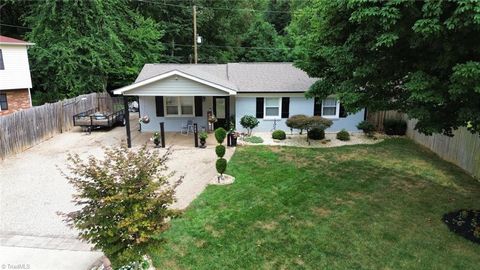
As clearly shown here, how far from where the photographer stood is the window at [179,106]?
18997mm

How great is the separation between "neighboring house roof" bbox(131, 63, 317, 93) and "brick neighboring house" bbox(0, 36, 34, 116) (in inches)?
342

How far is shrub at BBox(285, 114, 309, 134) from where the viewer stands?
665 inches

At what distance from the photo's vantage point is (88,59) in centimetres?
2358

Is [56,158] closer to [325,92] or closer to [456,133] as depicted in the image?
[325,92]

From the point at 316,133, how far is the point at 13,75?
19222mm

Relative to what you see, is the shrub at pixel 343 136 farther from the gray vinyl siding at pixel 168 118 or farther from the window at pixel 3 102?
the window at pixel 3 102

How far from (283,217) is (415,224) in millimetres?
3298

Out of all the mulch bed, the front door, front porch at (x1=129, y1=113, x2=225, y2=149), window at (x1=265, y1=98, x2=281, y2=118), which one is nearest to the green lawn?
the mulch bed

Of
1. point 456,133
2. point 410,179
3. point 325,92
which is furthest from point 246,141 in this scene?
point 456,133

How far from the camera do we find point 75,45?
23078mm

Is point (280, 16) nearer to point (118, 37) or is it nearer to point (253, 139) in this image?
point (118, 37)

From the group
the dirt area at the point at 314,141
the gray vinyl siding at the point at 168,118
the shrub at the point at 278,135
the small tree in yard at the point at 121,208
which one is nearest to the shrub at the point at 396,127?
the dirt area at the point at 314,141

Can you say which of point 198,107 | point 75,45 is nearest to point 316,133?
point 198,107

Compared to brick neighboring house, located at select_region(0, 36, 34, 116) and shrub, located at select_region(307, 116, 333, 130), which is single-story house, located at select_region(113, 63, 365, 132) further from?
brick neighboring house, located at select_region(0, 36, 34, 116)
